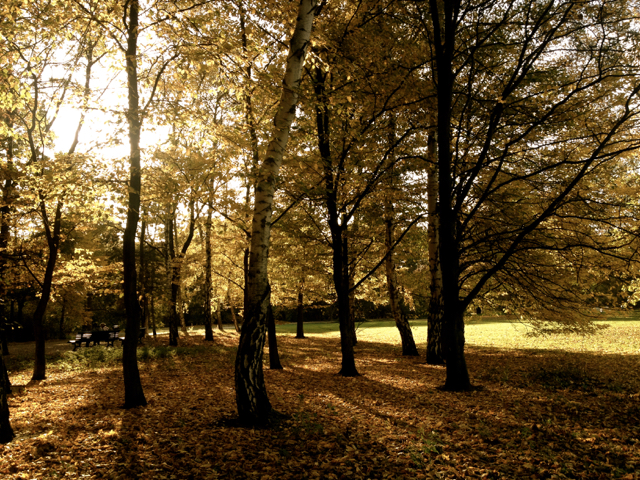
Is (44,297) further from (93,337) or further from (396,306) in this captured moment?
(396,306)

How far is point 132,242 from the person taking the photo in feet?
22.1

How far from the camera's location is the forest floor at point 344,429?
12.8 ft

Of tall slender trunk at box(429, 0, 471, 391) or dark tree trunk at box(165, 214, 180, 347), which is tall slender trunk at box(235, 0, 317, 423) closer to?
tall slender trunk at box(429, 0, 471, 391)

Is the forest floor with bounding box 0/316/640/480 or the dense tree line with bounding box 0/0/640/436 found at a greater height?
the dense tree line with bounding box 0/0/640/436

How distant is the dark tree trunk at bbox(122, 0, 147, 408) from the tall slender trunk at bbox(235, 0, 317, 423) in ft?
8.22

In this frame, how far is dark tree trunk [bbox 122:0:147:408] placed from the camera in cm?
655

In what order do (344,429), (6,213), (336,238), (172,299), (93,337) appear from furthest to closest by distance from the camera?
(172,299) → (93,337) → (6,213) → (336,238) → (344,429)

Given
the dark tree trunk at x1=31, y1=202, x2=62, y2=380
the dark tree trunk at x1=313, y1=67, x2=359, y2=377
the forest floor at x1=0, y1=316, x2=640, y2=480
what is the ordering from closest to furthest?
1. the forest floor at x1=0, y1=316, x2=640, y2=480
2. the dark tree trunk at x1=313, y1=67, x2=359, y2=377
3. the dark tree trunk at x1=31, y1=202, x2=62, y2=380

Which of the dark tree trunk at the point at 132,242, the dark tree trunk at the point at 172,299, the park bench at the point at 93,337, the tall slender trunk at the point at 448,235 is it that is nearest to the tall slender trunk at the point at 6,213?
the dark tree trunk at the point at 132,242

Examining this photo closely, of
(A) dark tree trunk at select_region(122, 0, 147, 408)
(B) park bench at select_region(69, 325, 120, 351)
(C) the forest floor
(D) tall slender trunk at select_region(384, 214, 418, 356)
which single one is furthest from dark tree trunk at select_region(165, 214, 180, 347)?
(A) dark tree trunk at select_region(122, 0, 147, 408)

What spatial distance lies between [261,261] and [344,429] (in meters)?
2.67

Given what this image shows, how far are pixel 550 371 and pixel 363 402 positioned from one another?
5.45 m

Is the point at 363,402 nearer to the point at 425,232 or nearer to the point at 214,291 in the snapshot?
the point at 425,232

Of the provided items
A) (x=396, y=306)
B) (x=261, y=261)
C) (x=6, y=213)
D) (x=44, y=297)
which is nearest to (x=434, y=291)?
(x=396, y=306)
